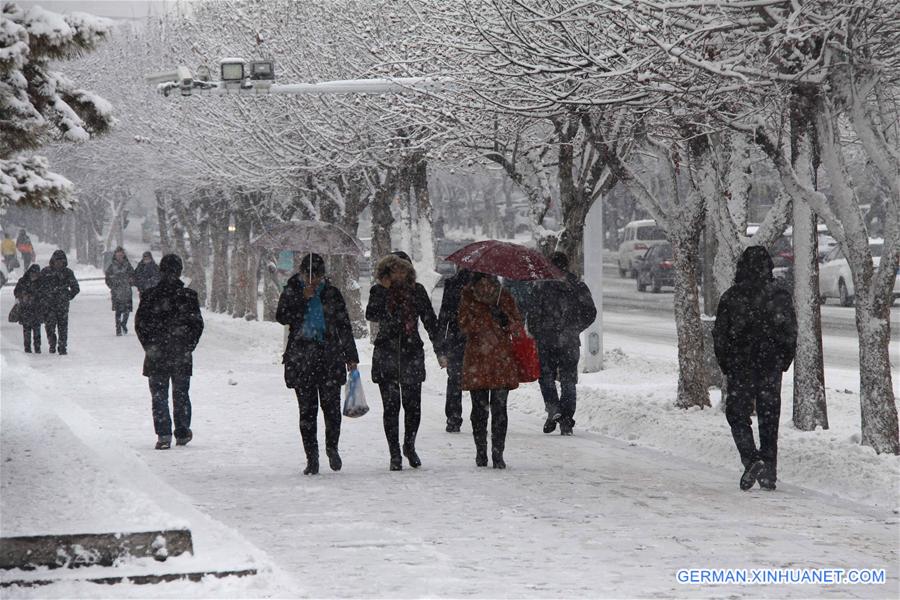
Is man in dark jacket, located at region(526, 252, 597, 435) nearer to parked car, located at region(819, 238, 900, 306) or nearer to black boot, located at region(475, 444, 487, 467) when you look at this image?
black boot, located at region(475, 444, 487, 467)

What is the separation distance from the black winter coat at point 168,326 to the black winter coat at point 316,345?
191 centimetres

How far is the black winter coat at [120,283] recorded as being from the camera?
29984mm

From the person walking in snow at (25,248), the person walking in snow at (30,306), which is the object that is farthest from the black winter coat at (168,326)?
the person walking in snow at (25,248)

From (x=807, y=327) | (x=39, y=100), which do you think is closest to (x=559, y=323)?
(x=807, y=327)

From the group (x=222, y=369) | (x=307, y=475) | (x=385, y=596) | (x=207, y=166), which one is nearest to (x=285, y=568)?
(x=385, y=596)

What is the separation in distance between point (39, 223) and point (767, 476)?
3901 inches

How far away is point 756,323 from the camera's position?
34.8 feet

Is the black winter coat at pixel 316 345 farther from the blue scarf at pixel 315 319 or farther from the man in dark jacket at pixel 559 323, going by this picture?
the man in dark jacket at pixel 559 323

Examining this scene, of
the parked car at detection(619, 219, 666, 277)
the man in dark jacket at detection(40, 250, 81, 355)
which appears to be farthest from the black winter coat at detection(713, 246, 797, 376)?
the parked car at detection(619, 219, 666, 277)

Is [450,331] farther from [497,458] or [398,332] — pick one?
[497,458]

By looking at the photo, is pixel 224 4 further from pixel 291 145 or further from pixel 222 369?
pixel 222 369

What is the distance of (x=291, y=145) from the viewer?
27.9 metres

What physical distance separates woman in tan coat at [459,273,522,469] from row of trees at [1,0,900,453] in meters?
2.08

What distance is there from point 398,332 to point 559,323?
2.96 metres
